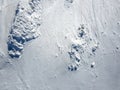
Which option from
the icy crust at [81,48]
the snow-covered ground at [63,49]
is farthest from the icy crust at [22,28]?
the icy crust at [81,48]

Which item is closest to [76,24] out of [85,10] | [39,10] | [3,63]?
[85,10]

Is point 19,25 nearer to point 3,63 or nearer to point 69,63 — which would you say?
point 3,63

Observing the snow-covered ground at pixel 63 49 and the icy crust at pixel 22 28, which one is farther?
the icy crust at pixel 22 28

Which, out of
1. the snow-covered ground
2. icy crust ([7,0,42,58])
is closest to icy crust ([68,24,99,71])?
the snow-covered ground

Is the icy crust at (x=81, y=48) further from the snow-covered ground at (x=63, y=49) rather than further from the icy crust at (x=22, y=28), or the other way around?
the icy crust at (x=22, y=28)

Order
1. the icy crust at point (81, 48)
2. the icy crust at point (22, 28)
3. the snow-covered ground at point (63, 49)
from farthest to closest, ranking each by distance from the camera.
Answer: the icy crust at point (81, 48), the icy crust at point (22, 28), the snow-covered ground at point (63, 49)

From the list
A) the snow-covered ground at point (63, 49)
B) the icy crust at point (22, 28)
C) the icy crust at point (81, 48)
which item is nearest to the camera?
the snow-covered ground at point (63, 49)
